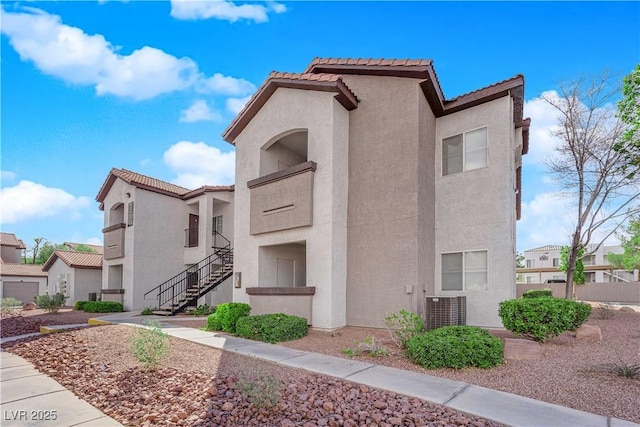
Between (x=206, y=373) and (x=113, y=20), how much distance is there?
9.45 metres

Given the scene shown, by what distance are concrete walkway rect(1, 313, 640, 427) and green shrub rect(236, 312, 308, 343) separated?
1.20 metres

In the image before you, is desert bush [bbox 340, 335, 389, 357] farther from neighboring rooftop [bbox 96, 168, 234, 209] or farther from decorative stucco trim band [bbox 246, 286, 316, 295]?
neighboring rooftop [bbox 96, 168, 234, 209]

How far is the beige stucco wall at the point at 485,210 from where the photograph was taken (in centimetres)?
1079

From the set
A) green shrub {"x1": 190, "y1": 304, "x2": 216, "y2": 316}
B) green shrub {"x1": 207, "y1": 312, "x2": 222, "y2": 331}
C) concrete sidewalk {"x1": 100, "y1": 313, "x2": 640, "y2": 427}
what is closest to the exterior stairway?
green shrub {"x1": 190, "y1": 304, "x2": 216, "y2": 316}

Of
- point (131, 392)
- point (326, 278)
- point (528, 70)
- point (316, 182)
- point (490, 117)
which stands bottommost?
point (131, 392)

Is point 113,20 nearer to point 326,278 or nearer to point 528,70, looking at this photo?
point 326,278

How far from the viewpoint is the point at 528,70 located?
12.4 meters

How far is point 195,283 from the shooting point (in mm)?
20375

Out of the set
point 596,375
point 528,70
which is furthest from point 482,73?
point 596,375

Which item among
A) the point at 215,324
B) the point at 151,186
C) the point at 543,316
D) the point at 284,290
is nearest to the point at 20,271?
the point at 151,186

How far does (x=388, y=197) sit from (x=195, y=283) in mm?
13361

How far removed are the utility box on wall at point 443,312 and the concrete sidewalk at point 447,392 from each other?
377 cm

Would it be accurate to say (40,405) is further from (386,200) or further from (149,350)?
(386,200)

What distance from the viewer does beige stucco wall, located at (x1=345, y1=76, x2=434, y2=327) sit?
10.5 meters
